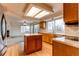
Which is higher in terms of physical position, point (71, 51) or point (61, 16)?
point (61, 16)

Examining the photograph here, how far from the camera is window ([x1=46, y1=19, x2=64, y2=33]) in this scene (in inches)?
65.6

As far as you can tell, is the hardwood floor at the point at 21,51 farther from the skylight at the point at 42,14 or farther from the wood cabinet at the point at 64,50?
the skylight at the point at 42,14

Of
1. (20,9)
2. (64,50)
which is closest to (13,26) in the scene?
(20,9)

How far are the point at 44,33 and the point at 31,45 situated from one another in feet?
1.85

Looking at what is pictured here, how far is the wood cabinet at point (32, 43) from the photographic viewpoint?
1795 mm

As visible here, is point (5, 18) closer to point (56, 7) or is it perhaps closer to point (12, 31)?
point (12, 31)

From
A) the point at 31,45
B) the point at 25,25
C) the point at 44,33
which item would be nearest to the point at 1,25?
the point at 25,25

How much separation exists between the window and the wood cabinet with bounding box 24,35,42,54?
24cm

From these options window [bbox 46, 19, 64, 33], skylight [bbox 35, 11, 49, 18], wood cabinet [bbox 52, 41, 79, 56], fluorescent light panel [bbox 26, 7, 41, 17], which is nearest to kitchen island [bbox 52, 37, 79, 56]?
wood cabinet [bbox 52, 41, 79, 56]

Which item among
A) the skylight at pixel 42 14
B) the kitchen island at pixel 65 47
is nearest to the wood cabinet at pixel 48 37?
the kitchen island at pixel 65 47

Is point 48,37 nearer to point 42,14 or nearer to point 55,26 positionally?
point 55,26

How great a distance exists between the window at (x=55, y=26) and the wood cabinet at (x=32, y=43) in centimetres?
24

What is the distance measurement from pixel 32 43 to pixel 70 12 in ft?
3.52

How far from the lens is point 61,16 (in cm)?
165
